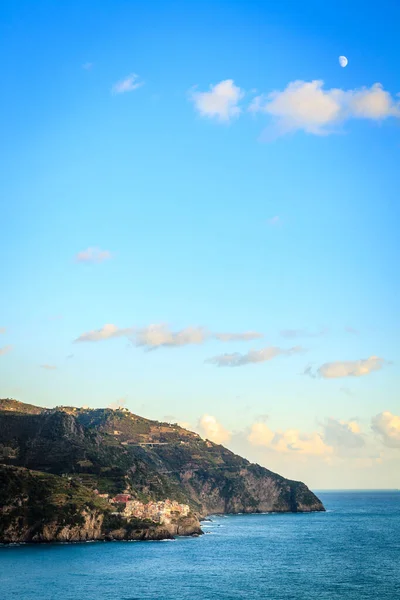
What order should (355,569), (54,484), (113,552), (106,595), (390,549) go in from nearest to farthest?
(106,595) → (355,569) → (113,552) → (390,549) → (54,484)

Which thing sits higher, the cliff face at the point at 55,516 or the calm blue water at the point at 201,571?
the cliff face at the point at 55,516

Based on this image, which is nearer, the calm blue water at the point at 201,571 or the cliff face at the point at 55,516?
the calm blue water at the point at 201,571

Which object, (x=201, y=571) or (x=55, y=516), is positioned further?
(x=55, y=516)

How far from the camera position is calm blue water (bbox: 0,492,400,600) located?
368 feet

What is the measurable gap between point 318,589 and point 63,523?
78046 mm

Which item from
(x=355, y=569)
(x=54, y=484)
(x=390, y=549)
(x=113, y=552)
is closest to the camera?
(x=355, y=569)

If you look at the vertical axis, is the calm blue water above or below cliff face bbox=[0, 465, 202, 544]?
below

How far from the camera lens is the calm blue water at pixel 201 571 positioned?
112 meters

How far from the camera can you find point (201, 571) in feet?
444

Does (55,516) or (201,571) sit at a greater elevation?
(55,516)

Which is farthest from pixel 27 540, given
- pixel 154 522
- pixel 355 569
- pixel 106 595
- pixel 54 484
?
pixel 355 569

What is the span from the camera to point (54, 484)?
188 metres

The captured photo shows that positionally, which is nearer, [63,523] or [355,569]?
[355,569]

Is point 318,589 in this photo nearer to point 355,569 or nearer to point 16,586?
point 355,569
